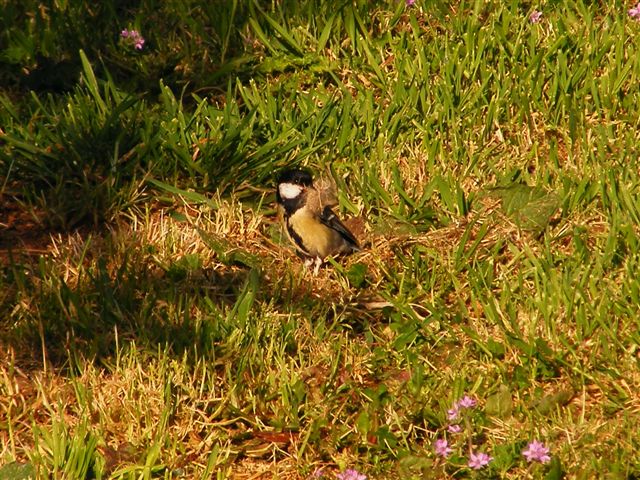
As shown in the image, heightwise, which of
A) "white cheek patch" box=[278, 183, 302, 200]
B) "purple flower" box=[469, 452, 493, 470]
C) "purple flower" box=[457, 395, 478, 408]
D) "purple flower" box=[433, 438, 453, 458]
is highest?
"white cheek patch" box=[278, 183, 302, 200]

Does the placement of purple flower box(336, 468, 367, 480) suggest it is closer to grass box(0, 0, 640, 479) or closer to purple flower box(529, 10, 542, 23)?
grass box(0, 0, 640, 479)

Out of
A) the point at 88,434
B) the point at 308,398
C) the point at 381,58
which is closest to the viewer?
the point at 88,434

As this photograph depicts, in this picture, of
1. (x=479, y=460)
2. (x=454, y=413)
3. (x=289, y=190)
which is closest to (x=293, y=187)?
(x=289, y=190)

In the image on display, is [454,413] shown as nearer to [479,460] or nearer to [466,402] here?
[466,402]

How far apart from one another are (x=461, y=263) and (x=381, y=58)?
64.7 inches

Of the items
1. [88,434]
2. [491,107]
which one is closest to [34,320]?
[88,434]

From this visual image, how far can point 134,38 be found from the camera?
20.3 feet

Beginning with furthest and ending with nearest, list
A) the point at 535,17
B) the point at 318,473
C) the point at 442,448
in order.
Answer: the point at 535,17 → the point at 318,473 → the point at 442,448

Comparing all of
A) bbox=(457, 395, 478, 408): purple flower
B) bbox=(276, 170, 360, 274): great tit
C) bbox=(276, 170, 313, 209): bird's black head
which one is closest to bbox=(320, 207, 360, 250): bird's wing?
bbox=(276, 170, 360, 274): great tit

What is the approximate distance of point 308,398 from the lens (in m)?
4.33

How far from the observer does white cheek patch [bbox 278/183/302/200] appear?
512cm

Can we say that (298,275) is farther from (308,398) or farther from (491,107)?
(491,107)

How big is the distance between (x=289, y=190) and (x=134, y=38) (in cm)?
159

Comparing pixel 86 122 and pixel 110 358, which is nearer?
pixel 110 358
